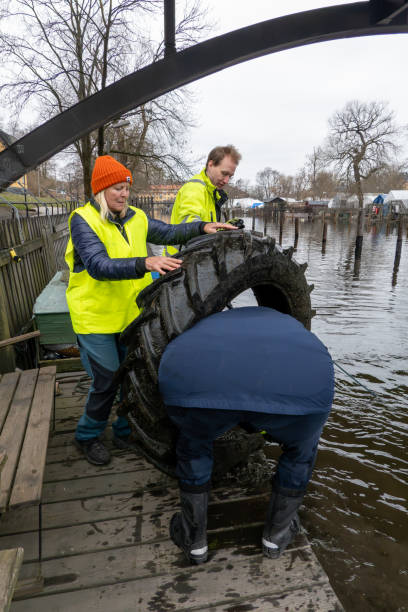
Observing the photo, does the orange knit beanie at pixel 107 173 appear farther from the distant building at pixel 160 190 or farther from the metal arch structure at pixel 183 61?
the distant building at pixel 160 190

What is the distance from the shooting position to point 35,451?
7.24 ft

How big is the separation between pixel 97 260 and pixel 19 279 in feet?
11.2

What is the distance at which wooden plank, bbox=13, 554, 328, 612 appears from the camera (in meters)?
1.83

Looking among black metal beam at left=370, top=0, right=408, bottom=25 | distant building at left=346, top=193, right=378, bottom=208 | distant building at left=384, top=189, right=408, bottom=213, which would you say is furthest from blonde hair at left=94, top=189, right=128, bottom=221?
distant building at left=346, top=193, right=378, bottom=208

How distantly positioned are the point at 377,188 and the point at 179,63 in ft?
248

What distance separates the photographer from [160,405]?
2064 mm

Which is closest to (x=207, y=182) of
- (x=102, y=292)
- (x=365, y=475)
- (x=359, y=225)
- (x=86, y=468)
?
(x=102, y=292)

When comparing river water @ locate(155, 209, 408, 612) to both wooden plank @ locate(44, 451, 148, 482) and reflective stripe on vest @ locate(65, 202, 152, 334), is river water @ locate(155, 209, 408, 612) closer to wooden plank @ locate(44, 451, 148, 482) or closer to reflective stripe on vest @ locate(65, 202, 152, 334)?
wooden plank @ locate(44, 451, 148, 482)

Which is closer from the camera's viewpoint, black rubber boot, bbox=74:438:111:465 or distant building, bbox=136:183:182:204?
black rubber boot, bbox=74:438:111:465

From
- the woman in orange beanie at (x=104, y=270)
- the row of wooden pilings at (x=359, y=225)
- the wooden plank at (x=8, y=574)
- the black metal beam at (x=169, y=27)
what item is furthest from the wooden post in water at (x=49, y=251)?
the row of wooden pilings at (x=359, y=225)

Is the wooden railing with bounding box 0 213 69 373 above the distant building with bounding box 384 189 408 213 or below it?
above

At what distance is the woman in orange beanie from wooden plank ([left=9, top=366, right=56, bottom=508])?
348 millimetres

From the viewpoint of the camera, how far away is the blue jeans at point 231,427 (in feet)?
5.95

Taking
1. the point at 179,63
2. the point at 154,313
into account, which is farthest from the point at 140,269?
the point at 179,63
